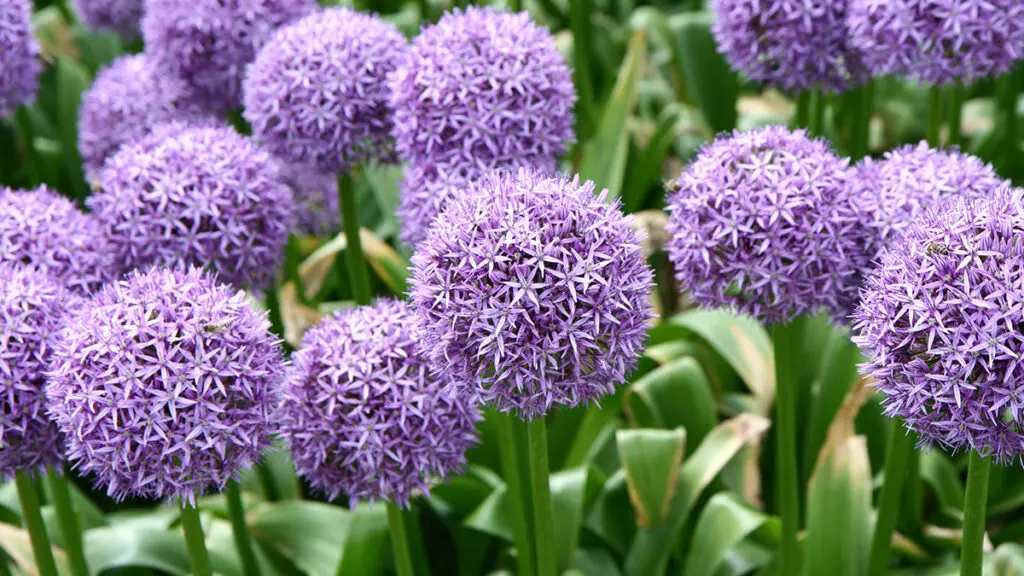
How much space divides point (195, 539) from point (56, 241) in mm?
1162

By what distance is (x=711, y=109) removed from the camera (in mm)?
6973

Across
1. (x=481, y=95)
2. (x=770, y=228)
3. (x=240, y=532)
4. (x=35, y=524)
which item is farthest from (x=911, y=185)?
(x=35, y=524)

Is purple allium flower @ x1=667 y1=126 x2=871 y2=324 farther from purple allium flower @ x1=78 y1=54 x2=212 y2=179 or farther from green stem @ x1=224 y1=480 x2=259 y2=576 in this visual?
purple allium flower @ x1=78 y1=54 x2=212 y2=179

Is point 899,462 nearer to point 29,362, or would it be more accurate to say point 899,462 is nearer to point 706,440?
point 706,440

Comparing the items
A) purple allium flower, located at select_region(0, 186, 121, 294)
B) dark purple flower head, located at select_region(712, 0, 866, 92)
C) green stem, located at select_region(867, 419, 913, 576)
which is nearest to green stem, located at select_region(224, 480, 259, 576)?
purple allium flower, located at select_region(0, 186, 121, 294)

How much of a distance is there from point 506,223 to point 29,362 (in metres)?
1.51

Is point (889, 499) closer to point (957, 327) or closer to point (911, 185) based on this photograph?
point (911, 185)

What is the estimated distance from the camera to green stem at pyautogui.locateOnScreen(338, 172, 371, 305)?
4472 millimetres

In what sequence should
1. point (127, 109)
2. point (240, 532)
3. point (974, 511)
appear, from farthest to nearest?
point (127, 109), point (240, 532), point (974, 511)

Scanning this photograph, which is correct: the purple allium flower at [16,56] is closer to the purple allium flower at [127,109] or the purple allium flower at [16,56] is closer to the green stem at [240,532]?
the purple allium flower at [127,109]

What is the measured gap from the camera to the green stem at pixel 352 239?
14.7 ft

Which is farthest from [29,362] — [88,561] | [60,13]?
[60,13]

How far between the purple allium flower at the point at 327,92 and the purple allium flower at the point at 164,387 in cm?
117

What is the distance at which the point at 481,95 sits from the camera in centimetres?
373
